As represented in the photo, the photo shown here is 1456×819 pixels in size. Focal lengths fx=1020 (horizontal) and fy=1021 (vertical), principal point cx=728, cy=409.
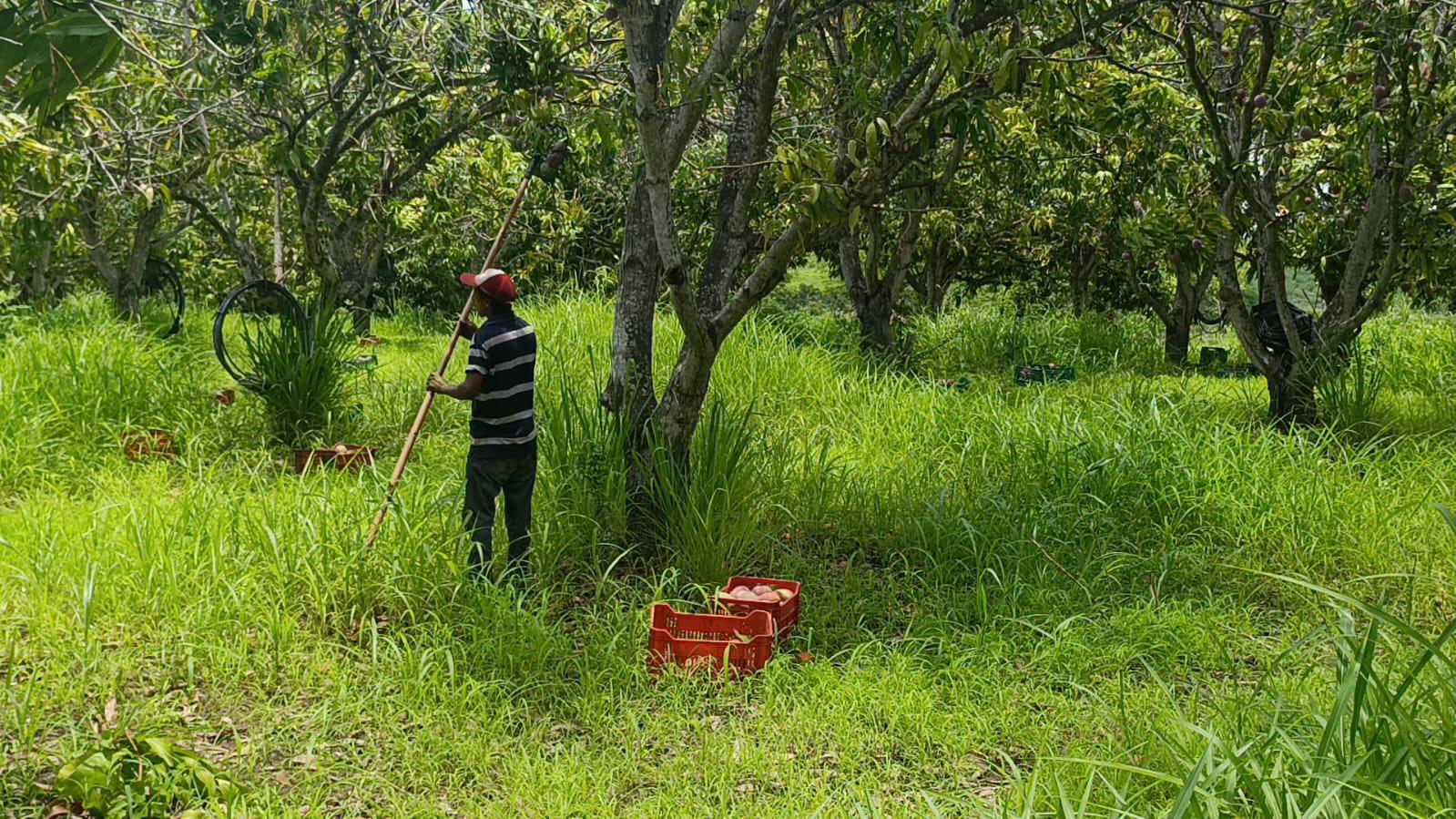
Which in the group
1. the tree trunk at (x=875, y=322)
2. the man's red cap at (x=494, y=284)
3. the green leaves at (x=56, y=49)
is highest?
the green leaves at (x=56, y=49)

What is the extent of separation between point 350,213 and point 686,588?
5362 millimetres

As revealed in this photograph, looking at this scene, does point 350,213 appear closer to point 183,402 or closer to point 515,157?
point 515,157

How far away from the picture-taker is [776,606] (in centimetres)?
365

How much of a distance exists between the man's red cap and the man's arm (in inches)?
13.9

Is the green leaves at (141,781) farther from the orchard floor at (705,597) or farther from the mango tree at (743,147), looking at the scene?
the mango tree at (743,147)

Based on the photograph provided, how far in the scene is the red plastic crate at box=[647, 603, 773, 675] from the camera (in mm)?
3430

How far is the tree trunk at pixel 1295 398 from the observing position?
5.82 m

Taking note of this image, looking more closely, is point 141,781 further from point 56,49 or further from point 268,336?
point 268,336

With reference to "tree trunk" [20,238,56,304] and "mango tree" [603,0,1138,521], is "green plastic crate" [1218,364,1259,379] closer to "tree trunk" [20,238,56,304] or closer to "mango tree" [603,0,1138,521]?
"mango tree" [603,0,1138,521]

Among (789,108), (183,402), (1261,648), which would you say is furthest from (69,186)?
(1261,648)

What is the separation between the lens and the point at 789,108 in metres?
7.24

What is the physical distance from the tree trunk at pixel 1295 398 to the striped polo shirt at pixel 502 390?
4.31 m

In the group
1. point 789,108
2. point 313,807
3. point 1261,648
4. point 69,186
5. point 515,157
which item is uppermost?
point 789,108

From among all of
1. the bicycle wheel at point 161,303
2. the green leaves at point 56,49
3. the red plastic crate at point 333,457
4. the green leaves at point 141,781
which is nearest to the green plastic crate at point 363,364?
the red plastic crate at point 333,457
